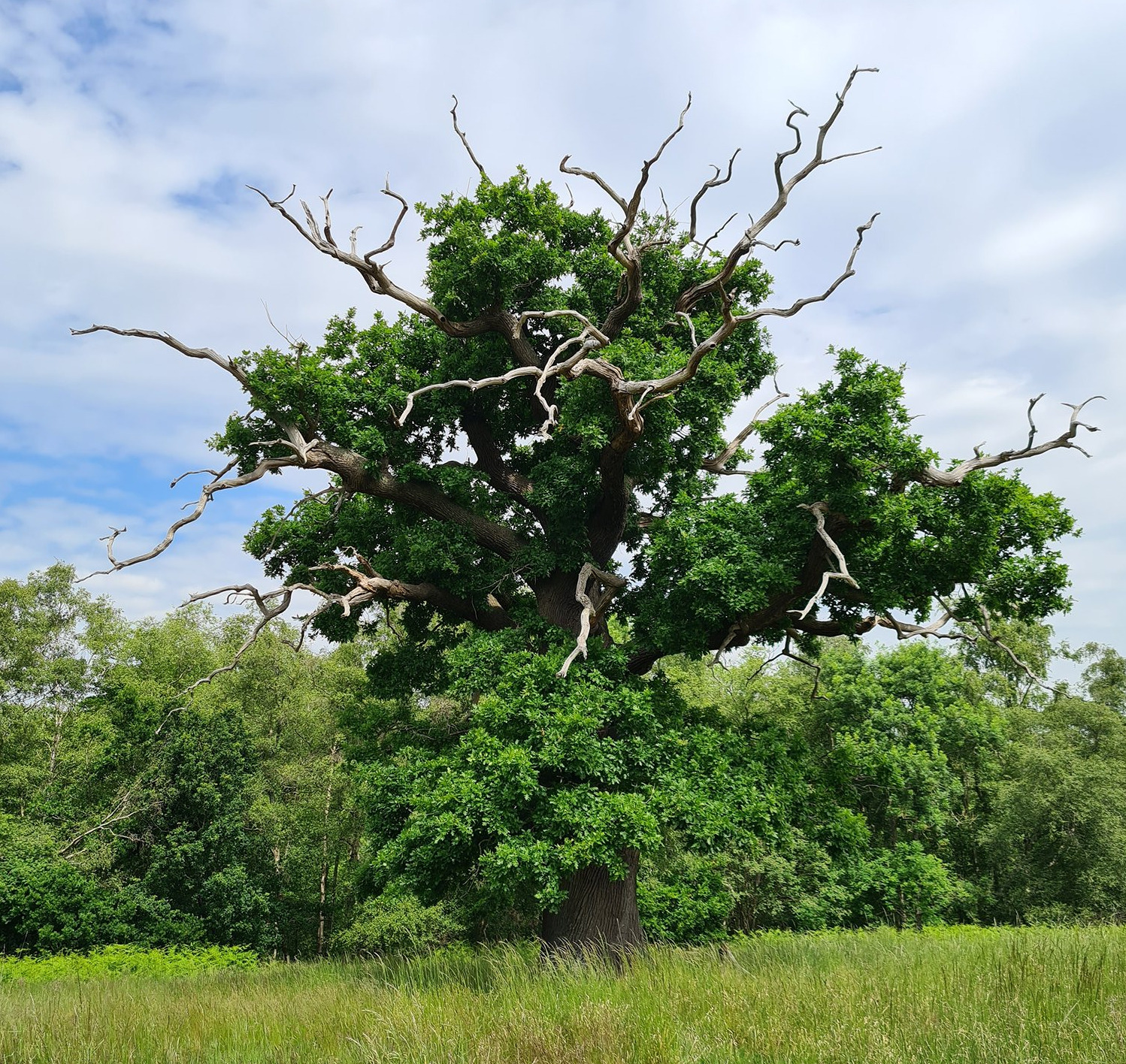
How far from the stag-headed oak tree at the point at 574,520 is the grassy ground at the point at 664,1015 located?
2.24 meters

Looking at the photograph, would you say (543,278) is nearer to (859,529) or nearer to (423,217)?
(423,217)

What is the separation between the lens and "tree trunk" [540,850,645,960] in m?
12.2

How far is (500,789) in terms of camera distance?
34.8ft

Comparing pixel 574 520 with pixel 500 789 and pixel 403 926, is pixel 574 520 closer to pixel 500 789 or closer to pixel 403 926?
pixel 500 789

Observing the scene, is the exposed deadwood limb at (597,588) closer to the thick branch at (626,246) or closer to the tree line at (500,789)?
the tree line at (500,789)

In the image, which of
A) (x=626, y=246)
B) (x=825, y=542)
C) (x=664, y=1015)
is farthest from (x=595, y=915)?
(x=626, y=246)

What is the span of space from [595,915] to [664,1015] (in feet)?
20.3

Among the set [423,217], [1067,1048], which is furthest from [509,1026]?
[423,217]

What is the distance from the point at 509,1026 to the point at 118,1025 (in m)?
4.24

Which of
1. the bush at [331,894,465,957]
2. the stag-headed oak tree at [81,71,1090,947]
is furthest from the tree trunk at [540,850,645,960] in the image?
the bush at [331,894,465,957]

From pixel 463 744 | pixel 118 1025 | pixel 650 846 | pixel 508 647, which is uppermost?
pixel 508 647

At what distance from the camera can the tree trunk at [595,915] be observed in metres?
12.2

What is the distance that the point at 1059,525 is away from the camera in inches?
438

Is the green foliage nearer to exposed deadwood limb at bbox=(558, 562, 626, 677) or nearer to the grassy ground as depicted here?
the grassy ground
